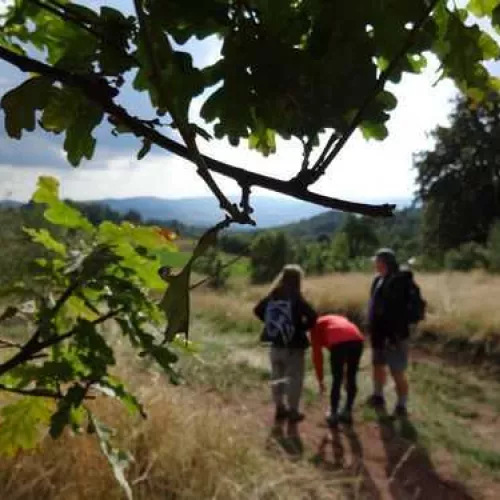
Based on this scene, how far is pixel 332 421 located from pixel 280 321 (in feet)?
3.92

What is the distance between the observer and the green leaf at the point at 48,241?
1.35m

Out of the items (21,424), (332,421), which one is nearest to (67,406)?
(21,424)

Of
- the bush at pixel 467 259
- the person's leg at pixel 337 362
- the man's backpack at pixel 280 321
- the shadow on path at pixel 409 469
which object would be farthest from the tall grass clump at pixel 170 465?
the bush at pixel 467 259

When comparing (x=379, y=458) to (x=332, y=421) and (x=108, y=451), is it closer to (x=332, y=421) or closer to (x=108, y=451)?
(x=332, y=421)

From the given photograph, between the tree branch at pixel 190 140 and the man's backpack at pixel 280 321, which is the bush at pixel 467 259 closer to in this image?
the man's backpack at pixel 280 321

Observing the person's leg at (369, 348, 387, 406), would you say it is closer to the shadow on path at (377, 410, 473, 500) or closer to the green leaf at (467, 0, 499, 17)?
the shadow on path at (377, 410, 473, 500)

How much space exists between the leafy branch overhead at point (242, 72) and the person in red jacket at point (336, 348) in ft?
18.2

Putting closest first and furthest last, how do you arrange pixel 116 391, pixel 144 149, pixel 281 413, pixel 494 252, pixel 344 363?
pixel 144 149 < pixel 116 391 < pixel 344 363 < pixel 281 413 < pixel 494 252

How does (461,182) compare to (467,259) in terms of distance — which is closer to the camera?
(467,259)

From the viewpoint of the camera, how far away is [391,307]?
657 centimetres

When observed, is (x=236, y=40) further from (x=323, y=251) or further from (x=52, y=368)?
(x=323, y=251)

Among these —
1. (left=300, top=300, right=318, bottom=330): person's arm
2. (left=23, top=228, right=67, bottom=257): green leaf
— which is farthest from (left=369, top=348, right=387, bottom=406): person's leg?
(left=23, top=228, right=67, bottom=257): green leaf

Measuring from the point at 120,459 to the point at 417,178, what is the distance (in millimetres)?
29189

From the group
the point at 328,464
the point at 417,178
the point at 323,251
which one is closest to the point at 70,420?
the point at 328,464
